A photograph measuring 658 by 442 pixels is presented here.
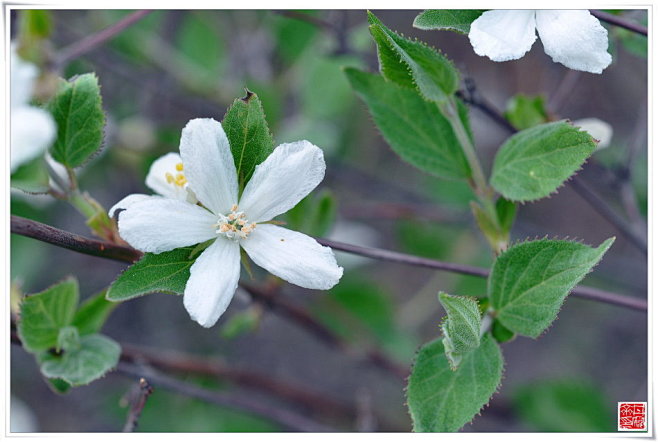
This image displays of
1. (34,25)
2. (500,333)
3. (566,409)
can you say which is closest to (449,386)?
(500,333)

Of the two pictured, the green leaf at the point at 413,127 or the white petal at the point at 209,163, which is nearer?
the white petal at the point at 209,163

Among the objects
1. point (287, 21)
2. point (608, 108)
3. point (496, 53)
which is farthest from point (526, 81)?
point (496, 53)

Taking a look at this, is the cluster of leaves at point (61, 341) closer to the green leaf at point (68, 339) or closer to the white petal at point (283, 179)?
the green leaf at point (68, 339)

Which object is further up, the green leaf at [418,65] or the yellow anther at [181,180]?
the green leaf at [418,65]

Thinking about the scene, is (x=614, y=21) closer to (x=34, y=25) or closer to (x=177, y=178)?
→ (x=177, y=178)

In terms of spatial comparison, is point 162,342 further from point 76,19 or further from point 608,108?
point 608,108

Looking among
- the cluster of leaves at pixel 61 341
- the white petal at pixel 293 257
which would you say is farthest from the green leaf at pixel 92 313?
the white petal at pixel 293 257

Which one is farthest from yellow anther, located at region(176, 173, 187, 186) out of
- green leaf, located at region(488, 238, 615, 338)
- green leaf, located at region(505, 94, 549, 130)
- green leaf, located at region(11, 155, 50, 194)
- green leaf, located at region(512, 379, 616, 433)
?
green leaf, located at region(512, 379, 616, 433)

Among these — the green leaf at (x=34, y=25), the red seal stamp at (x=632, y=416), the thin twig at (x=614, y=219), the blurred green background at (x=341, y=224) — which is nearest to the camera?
the red seal stamp at (x=632, y=416)
